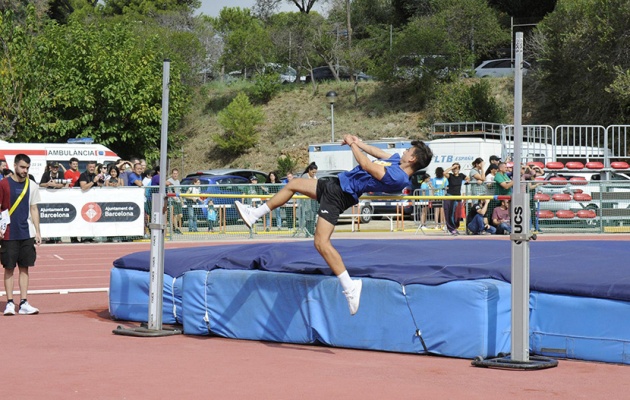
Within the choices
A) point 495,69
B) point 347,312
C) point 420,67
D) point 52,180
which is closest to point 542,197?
point 52,180

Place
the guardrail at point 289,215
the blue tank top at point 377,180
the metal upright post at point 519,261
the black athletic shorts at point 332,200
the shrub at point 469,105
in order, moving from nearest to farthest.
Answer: the metal upright post at point 519,261 < the blue tank top at point 377,180 < the black athletic shorts at point 332,200 < the guardrail at point 289,215 < the shrub at point 469,105

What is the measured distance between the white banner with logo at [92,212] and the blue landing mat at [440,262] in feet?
35.1

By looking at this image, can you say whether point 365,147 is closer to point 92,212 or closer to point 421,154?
point 421,154

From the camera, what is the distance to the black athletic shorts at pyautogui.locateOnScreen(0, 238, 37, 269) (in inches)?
390

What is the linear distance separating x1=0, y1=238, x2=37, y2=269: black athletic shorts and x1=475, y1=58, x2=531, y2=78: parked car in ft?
133

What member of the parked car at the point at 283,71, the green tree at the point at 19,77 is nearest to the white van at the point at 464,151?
the green tree at the point at 19,77

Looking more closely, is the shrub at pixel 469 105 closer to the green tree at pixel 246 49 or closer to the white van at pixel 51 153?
the green tree at pixel 246 49

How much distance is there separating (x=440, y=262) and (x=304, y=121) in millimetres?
42337

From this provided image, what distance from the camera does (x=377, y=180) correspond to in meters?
7.45

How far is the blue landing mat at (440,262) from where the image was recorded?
7.00m

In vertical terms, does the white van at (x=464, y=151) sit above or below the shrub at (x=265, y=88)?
below

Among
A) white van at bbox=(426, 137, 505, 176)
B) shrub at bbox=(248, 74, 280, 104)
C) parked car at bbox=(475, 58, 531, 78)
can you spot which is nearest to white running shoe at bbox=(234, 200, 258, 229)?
white van at bbox=(426, 137, 505, 176)

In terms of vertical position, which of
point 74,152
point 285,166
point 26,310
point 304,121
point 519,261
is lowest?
point 26,310

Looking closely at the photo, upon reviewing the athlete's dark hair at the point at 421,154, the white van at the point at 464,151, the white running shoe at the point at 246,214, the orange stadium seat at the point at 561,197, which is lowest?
the orange stadium seat at the point at 561,197
